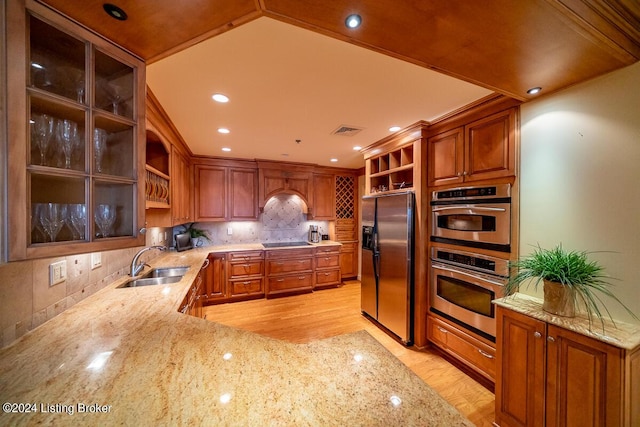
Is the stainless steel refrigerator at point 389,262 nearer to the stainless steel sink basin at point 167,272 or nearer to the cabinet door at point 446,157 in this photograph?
Answer: the cabinet door at point 446,157

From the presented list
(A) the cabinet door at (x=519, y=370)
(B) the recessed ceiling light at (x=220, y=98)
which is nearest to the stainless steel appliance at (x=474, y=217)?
(A) the cabinet door at (x=519, y=370)

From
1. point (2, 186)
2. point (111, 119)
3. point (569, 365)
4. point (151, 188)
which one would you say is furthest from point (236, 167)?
point (569, 365)

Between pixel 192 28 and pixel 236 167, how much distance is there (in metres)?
3.30

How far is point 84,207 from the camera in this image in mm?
975

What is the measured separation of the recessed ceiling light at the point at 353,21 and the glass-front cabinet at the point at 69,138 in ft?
3.40

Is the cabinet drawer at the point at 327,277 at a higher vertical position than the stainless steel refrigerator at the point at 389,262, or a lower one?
lower

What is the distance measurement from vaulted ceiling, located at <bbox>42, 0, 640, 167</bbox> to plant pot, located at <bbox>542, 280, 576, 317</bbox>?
1309 millimetres

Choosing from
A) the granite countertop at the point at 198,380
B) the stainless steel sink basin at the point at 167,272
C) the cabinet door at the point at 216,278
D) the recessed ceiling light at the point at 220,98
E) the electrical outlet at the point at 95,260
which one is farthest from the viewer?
the cabinet door at the point at 216,278

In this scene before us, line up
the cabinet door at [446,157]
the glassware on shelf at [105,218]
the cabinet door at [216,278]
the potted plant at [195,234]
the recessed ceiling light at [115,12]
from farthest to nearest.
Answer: the potted plant at [195,234] → the cabinet door at [216,278] → the cabinet door at [446,157] → the glassware on shelf at [105,218] → the recessed ceiling light at [115,12]

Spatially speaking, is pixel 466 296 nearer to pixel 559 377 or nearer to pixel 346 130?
pixel 559 377

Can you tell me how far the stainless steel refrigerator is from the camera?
2.57 metres

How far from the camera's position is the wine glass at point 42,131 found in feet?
2.90

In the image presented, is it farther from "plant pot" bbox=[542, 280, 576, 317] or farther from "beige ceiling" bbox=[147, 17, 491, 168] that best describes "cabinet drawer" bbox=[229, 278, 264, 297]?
"plant pot" bbox=[542, 280, 576, 317]

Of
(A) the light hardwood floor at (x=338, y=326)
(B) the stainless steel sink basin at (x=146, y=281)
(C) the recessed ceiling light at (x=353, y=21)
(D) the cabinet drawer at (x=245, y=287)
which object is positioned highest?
(C) the recessed ceiling light at (x=353, y=21)
